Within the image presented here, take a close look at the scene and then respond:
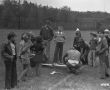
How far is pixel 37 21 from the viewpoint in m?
20.7

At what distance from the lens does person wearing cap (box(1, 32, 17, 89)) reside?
7.29 meters

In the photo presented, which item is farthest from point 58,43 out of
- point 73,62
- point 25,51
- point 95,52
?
point 25,51

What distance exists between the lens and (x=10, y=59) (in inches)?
286

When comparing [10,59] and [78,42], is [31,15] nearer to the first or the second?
[78,42]

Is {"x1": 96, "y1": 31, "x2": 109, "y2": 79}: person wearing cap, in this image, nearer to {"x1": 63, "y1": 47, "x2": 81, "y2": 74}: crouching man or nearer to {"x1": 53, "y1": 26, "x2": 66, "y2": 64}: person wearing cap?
{"x1": 63, "y1": 47, "x2": 81, "y2": 74}: crouching man

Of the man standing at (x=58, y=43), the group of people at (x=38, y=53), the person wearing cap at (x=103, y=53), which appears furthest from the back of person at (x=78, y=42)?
the person wearing cap at (x=103, y=53)

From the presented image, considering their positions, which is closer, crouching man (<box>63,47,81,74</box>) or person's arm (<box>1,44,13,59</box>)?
person's arm (<box>1,44,13,59</box>)

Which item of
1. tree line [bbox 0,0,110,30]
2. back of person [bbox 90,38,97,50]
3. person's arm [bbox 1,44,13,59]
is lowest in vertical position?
back of person [bbox 90,38,97,50]

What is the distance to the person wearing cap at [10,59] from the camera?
7.29m

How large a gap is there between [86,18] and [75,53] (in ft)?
55.8

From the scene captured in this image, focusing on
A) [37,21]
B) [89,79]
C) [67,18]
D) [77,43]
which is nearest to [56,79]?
[89,79]

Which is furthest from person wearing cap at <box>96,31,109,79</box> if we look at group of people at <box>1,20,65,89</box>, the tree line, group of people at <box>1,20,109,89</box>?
the tree line

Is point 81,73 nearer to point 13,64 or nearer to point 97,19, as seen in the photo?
point 13,64

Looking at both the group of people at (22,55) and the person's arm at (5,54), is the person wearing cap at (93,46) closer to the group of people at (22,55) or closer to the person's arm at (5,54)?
the group of people at (22,55)
